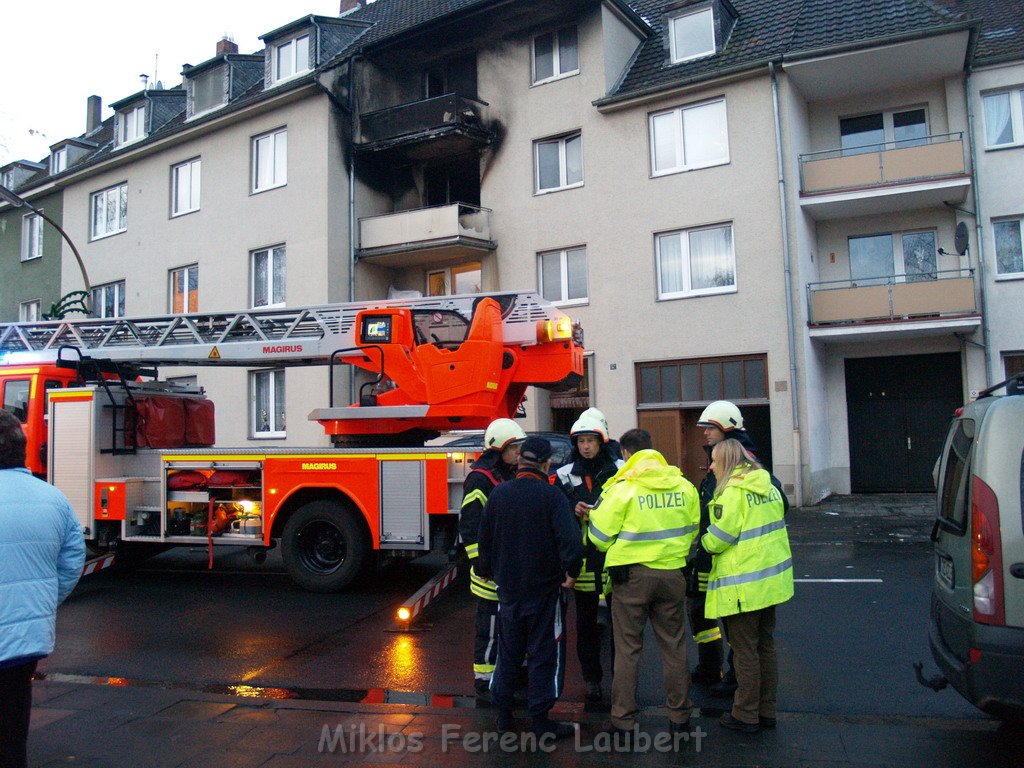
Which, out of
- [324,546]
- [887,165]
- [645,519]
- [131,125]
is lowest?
[324,546]

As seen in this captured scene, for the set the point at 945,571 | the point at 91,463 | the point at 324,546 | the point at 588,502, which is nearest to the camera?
the point at 945,571

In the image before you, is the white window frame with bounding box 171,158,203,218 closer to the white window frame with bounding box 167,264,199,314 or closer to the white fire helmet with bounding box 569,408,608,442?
the white window frame with bounding box 167,264,199,314

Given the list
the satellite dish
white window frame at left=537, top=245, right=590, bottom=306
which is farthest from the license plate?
white window frame at left=537, top=245, right=590, bottom=306

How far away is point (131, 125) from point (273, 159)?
8.02 metres

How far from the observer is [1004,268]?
16.8 meters

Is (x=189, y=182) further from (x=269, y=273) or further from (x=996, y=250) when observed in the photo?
(x=996, y=250)

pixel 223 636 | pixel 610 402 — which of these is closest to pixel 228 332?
pixel 223 636

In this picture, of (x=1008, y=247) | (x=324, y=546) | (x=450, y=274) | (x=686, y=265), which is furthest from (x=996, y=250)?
(x=324, y=546)

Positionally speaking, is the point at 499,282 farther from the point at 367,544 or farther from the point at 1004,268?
the point at 367,544

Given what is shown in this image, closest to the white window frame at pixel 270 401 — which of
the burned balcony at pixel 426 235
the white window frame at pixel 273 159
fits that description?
the burned balcony at pixel 426 235

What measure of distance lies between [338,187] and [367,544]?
13947mm

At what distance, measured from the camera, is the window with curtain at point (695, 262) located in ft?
57.2

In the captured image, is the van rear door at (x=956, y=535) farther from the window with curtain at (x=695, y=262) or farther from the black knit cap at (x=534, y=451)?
the window with curtain at (x=695, y=262)

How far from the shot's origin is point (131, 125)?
2658 cm
